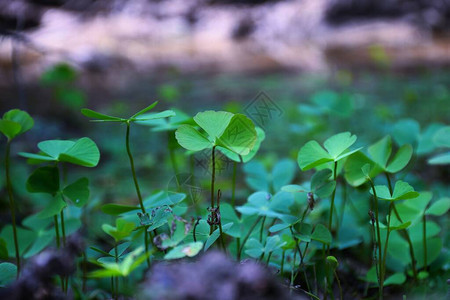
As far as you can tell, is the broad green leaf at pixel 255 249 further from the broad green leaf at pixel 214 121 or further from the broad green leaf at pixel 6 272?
the broad green leaf at pixel 6 272

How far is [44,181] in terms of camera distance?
0.64 meters

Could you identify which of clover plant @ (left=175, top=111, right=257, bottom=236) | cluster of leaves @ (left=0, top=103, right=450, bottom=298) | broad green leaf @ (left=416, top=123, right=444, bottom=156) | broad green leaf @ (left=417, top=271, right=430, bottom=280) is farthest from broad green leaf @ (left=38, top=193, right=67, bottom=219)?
broad green leaf @ (left=416, top=123, right=444, bottom=156)

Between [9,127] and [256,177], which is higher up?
[9,127]

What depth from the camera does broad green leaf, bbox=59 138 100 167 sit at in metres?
0.61

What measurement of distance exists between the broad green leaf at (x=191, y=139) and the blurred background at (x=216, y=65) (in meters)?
1.01

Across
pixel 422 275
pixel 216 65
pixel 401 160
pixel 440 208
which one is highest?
pixel 401 160

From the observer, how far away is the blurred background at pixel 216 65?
84.6 inches

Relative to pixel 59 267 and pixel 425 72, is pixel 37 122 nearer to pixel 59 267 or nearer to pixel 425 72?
pixel 59 267

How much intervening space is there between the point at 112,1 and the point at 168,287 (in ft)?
15.1

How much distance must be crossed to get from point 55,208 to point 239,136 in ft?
1.01

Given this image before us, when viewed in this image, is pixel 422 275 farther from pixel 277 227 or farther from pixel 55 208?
pixel 55 208

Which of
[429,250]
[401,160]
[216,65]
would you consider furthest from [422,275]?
[216,65]

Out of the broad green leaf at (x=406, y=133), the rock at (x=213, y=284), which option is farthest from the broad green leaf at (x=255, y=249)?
the broad green leaf at (x=406, y=133)

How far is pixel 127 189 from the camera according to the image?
160 cm
